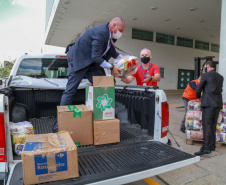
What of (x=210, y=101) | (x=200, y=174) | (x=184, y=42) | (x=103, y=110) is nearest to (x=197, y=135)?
(x=210, y=101)

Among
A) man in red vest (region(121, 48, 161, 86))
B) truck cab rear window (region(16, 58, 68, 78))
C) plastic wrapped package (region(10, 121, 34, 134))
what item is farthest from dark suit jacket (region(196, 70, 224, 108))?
plastic wrapped package (region(10, 121, 34, 134))

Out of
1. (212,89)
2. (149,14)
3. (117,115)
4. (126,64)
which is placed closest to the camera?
(126,64)

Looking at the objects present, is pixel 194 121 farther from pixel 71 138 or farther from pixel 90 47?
pixel 71 138

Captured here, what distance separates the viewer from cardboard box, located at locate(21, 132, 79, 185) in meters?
1.48

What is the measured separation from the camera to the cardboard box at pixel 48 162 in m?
1.48

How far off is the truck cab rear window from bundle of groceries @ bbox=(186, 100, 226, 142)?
9.63 ft

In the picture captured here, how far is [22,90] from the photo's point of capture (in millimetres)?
3545

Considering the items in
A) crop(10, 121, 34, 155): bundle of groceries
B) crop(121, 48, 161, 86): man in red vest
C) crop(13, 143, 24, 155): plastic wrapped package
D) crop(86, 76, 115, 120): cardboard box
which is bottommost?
crop(13, 143, 24, 155): plastic wrapped package

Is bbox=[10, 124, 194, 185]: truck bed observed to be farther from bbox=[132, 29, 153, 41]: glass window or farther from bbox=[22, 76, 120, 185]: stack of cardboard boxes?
bbox=[132, 29, 153, 41]: glass window

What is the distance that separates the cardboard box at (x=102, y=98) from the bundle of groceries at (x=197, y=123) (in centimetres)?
254

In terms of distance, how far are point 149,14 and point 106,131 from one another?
487 inches

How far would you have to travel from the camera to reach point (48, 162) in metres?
1.54

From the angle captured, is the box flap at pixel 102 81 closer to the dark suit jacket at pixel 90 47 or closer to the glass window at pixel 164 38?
the dark suit jacket at pixel 90 47

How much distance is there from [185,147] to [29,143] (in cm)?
347
